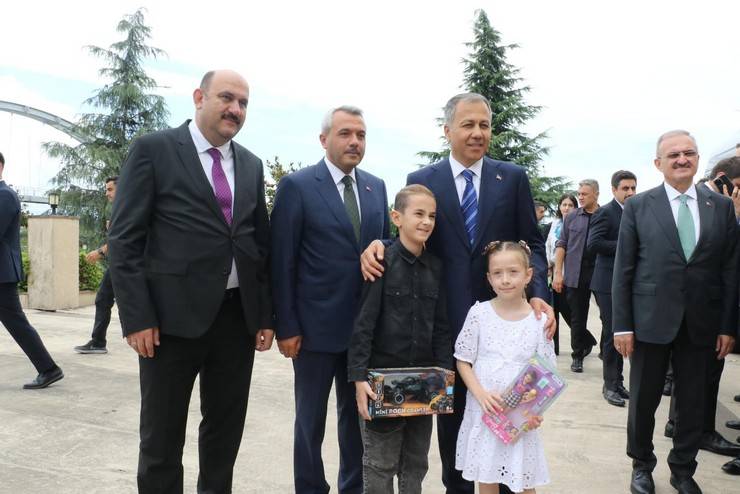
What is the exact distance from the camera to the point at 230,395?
3.07 metres

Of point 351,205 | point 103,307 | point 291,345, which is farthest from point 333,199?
point 103,307

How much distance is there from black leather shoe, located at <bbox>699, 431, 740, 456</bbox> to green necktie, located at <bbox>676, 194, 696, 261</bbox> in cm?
153

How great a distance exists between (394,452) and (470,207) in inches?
47.2

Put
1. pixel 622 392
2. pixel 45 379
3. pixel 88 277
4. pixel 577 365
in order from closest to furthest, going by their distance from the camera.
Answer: pixel 45 379 < pixel 622 392 < pixel 577 365 < pixel 88 277

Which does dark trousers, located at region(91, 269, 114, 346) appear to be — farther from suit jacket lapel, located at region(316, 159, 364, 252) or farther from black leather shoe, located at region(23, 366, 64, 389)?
suit jacket lapel, located at region(316, 159, 364, 252)

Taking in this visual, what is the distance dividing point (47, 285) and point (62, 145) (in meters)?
19.0

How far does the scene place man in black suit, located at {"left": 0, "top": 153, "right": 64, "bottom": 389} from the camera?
5578 millimetres

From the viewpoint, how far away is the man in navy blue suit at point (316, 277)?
3.12 m

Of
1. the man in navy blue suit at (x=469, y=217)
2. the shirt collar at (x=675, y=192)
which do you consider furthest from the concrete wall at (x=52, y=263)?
the shirt collar at (x=675, y=192)

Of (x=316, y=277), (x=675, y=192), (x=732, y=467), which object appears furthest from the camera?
(x=732, y=467)

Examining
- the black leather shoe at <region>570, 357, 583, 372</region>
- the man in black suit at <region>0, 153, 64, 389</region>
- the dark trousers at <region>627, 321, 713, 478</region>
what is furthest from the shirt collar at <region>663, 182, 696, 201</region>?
the man in black suit at <region>0, 153, 64, 389</region>

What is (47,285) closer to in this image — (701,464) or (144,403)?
(144,403)

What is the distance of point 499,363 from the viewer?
2.94m

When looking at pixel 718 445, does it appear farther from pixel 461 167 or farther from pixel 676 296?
pixel 461 167
